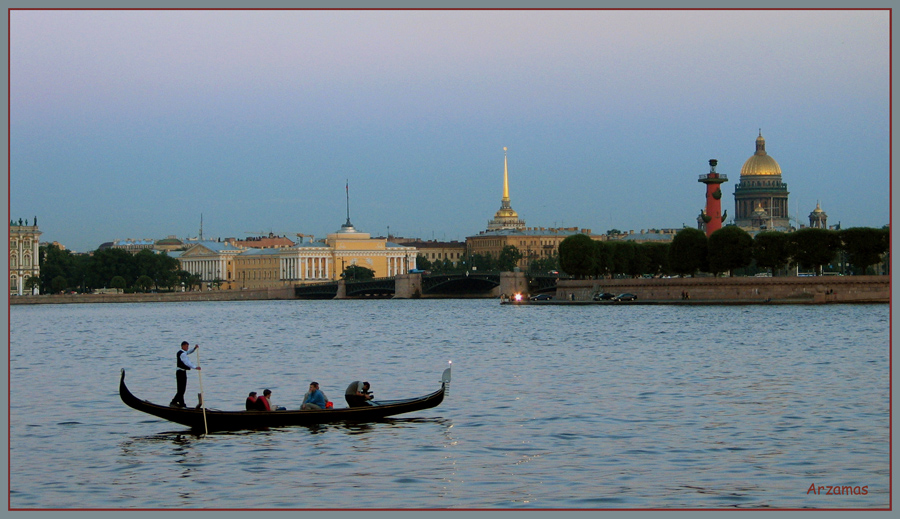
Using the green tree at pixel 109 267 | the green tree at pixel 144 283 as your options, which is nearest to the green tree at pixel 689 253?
the green tree at pixel 144 283

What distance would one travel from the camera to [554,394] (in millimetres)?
25000

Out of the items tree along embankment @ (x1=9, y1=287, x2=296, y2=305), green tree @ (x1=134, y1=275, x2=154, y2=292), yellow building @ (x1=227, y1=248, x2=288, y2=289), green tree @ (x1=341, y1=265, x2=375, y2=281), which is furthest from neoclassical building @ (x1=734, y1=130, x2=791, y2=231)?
green tree @ (x1=134, y1=275, x2=154, y2=292)

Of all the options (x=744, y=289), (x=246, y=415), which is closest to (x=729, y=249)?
(x=744, y=289)

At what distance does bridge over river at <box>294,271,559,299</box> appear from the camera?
94562 millimetres

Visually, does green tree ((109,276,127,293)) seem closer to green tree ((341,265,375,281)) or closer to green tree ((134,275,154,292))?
green tree ((134,275,154,292))

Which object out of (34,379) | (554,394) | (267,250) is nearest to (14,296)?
(267,250)

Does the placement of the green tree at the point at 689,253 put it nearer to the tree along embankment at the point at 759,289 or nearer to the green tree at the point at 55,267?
the tree along embankment at the point at 759,289

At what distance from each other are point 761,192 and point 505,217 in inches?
1330

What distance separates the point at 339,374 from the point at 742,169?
14032 centimetres

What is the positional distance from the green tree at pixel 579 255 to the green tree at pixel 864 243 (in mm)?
17076

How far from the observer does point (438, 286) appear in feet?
341

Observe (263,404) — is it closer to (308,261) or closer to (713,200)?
(713,200)

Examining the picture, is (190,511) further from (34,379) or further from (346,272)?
(346,272)

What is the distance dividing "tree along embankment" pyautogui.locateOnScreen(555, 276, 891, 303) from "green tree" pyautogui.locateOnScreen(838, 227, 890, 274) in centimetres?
163
